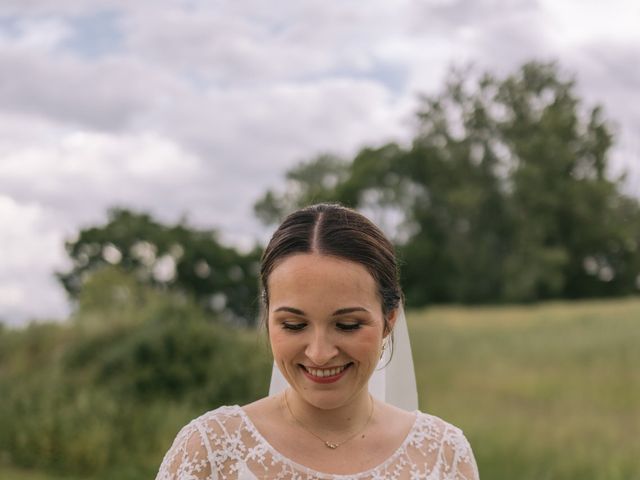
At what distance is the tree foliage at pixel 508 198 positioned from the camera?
38.2 metres

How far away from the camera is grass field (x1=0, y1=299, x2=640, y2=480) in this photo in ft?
45.4

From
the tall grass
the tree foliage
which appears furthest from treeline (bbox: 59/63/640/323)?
the tall grass

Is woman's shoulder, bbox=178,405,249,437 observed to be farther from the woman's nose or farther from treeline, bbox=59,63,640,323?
treeline, bbox=59,63,640,323

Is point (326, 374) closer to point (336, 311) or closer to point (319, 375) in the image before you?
point (319, 375)

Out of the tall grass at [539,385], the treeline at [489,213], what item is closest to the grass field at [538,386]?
the tall grass at [539,385]

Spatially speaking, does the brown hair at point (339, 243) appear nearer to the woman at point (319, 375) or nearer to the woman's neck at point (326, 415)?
the woman at point (319, 375)

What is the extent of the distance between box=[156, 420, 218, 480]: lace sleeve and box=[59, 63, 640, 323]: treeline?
34.7m

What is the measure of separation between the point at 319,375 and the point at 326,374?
0.02 meters

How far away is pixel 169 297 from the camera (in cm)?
1792

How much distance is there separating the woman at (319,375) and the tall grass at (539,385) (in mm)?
11206

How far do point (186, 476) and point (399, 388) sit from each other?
1381 millimetres

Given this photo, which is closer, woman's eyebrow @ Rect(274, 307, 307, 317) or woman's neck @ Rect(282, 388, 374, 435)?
woman's eyebrow @ Rect(274, 307, 307, 317)

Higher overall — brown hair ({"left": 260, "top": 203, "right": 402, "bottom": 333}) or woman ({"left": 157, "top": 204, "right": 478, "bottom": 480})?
brown hair ({"left": 260, "top": 203, "right": 402, "bottom": 333})

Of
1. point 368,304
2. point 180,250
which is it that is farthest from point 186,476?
point 180,250
